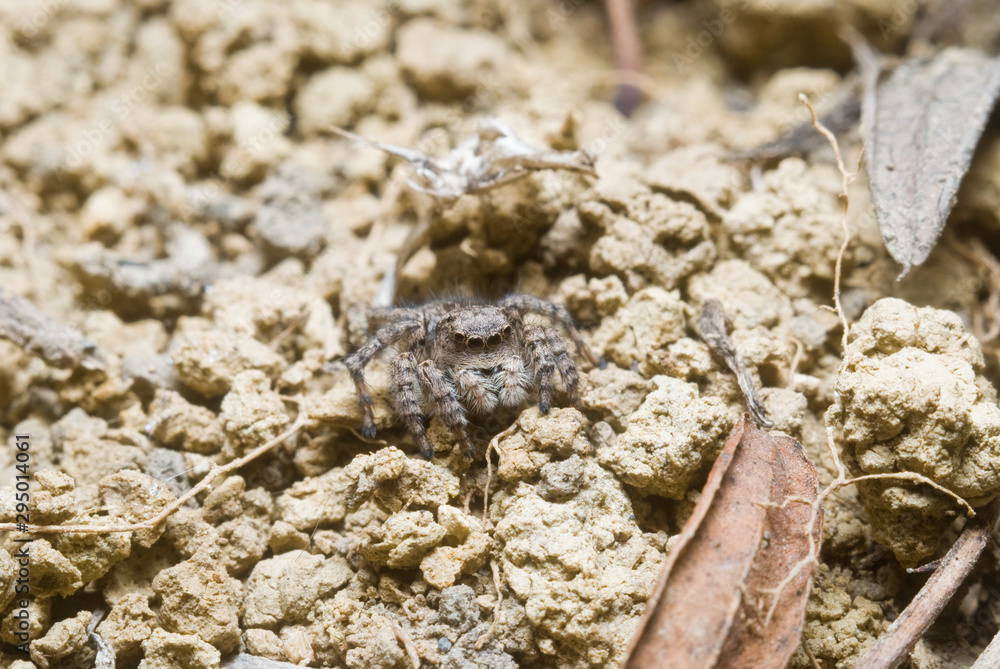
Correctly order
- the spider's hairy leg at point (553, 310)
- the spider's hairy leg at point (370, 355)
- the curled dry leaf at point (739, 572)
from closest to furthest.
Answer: the curled dry leaf at point (739, 572) → the spider's hairy leg at point (370, 355) → the spider's hairy leg at point (553, 310)

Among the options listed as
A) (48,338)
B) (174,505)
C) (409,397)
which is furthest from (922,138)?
(48,338)

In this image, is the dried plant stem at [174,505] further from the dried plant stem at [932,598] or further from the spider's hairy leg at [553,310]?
the dried plant stem at [932,598]

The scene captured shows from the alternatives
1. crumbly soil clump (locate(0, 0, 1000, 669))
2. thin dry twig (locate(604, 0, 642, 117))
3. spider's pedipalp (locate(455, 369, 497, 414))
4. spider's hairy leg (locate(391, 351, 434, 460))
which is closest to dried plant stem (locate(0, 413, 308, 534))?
crumbly soil clump (locate(0, 0, 1000, 669))

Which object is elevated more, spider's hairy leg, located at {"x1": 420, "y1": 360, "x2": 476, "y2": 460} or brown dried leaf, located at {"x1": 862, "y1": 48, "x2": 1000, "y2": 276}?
brown dried leaf, located at {"x1": 862, "y1": 48, "x2": 1000, "y2": 276}

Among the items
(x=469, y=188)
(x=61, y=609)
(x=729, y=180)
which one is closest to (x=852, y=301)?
(x=729, y=180)

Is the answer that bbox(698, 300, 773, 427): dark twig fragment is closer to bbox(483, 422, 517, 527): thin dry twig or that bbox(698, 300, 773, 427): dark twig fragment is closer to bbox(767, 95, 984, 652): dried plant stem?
bbox(767, 95, 984, 652): dried plant stem

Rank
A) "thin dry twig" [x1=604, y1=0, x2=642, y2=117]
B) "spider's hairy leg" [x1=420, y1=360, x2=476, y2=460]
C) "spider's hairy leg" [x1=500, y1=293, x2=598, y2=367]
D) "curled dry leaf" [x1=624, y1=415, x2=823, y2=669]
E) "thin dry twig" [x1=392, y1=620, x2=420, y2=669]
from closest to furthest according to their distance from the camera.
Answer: "curled dry leaf" [x1=624, y1=415, x2=823, y2=669], "thin dry twig" [x1=392, y1=620, x2=420, y2=669], "spider's hairy leg" [x1=420, y1=360, x2=476, y2=460], "spider's hairy leg" [x1=500, y1=293, x2=598, y2=367], "thin dry twig" [x1=604, y1=0, x2=642, y2=117]

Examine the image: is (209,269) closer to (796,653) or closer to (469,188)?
(469,188)

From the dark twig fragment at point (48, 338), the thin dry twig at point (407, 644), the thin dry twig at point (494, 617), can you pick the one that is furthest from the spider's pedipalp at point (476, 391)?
the dark twig fragment at point (48, 338)
